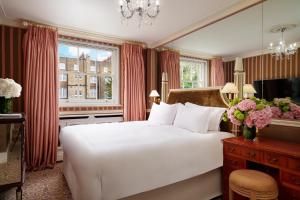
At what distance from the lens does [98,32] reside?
3.82m

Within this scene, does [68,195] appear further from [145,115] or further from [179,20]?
[179,20]

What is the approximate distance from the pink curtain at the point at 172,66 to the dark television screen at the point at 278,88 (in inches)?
70.2

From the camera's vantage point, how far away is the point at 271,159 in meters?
1.64

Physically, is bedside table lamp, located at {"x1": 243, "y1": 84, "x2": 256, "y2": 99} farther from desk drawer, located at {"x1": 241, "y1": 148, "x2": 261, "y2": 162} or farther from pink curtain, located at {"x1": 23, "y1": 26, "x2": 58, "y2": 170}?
pink curtain, located at {"x1": 23, "y1": 26, "x2": 58, "y2": 170}

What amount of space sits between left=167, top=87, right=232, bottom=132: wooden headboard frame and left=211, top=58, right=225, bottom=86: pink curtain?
0.42ft

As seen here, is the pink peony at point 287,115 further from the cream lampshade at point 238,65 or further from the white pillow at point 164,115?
the white pillow at point 164,115

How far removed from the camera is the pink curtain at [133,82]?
13.8ft

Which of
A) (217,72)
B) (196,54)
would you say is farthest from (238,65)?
(196,54)

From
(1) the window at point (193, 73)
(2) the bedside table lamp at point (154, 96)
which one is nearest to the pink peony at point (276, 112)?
(1) the window at point (193, 73)

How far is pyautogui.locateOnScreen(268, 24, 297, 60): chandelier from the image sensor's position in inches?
80.0

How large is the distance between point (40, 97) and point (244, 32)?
3.46 meters

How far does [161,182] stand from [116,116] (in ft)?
8.78

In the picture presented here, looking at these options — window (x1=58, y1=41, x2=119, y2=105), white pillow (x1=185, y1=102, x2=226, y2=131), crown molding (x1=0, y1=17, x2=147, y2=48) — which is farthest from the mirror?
window (x1=58, y1=41, x2=119, y2=105)

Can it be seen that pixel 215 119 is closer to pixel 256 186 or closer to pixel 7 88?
pixel 256 186
